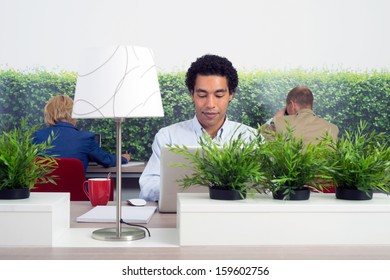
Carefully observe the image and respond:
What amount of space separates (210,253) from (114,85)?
0.57 m

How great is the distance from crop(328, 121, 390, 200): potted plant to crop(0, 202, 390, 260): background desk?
0.61 ft

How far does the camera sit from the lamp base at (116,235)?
6.04 feet

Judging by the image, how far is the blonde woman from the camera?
430 cm

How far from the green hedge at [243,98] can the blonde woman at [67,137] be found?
2.90 metres

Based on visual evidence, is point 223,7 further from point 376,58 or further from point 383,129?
point 383,129

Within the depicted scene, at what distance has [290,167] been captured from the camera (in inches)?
70.4

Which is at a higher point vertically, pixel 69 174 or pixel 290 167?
pixel 290 167

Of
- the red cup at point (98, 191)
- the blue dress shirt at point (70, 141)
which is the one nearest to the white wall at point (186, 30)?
the blue dress shirt at point (70, 141)

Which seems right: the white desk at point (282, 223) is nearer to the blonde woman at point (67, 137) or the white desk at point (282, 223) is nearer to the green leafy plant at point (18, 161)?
the green leafy plant at point (18, 161)

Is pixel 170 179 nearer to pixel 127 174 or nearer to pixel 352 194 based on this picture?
pixel 352 194

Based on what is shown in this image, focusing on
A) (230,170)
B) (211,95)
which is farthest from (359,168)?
(211,95)

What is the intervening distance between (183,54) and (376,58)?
2542 mm

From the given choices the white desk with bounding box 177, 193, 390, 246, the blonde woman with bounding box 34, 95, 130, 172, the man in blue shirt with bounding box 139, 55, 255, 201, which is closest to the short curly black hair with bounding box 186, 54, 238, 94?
the man in blue shirt with bounding box 139, 55, 255, 201
